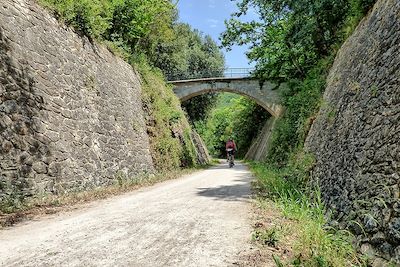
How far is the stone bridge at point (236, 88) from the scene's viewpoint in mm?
29812

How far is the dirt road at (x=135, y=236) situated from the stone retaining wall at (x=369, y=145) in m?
1.45

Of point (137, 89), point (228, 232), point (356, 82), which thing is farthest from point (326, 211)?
point (137, 89)

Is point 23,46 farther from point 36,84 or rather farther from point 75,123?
point 75,123

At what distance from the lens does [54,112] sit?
883cm

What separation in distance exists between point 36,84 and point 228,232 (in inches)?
244

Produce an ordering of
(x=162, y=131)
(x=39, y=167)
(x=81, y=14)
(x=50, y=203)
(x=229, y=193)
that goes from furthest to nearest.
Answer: (x=162, y=131), (x=81, y=14), (x=229, y=193), (x=39, y=167), (x=50, y=203)

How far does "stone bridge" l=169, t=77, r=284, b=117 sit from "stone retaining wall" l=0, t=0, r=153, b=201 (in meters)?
17.7

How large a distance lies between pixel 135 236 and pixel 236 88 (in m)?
27.3

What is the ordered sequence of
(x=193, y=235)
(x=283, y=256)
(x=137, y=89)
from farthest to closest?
(x=137, y=89) < (x=193, y=235) < (x=283, y=256)

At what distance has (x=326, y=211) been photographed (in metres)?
5.67

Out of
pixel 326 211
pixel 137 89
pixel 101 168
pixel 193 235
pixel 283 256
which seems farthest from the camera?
pixel 137 89

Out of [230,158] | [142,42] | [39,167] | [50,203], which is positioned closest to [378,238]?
[50,203]

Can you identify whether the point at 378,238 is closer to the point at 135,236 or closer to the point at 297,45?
the point at 135,236

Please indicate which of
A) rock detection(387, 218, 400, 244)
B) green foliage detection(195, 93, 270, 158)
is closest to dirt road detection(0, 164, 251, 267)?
rock detection(387, 218, 400, 244)
